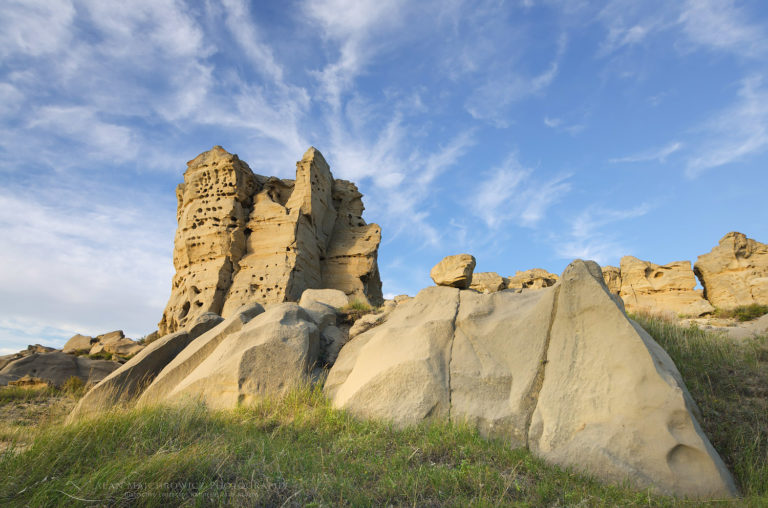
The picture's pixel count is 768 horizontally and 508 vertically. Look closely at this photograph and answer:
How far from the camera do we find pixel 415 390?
227 inches

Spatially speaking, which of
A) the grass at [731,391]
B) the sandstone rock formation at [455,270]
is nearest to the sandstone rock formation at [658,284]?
the sandstone rock formation at [455,270]

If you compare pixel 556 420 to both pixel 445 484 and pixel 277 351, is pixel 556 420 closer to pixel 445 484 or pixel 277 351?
pixel 445 484

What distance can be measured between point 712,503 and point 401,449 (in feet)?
9.35

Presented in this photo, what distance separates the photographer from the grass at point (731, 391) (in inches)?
180

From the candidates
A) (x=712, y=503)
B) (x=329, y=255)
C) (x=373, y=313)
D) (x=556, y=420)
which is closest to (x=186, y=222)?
(x=329, y=255)

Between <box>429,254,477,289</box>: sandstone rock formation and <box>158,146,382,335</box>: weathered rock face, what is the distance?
861cm

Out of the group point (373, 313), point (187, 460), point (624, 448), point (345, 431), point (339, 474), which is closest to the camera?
point (187, 460)

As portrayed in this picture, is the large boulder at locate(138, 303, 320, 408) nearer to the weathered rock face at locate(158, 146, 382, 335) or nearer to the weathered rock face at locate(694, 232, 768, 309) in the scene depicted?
the weathered rock face at locate(158, 146, 382, 335)

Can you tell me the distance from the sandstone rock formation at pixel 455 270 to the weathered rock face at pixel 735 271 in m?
18.1

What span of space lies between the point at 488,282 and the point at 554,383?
16.8 meters

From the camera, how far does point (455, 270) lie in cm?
1055

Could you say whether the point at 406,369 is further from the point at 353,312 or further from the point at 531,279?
the point at 531,279

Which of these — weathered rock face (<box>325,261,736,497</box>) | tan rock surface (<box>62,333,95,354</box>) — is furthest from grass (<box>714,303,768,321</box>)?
tan rock surface (<box>62,333,95,354</box>)

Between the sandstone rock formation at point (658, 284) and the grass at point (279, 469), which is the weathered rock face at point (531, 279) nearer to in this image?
the sandstone rock formation at point (658, 284)
